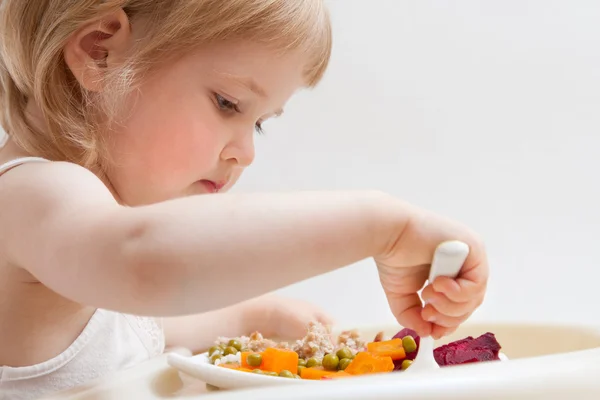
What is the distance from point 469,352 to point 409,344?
6cm

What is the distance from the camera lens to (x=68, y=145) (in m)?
0.89

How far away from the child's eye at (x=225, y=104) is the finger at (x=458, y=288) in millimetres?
341

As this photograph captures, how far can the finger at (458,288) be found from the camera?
2.23 ft

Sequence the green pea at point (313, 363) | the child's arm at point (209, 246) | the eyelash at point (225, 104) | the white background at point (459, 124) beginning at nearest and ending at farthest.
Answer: the child's arm at point (209, 246), the green pea at point (313, 363), the eyelash at point (225, 104), the white background at point (459, 124)

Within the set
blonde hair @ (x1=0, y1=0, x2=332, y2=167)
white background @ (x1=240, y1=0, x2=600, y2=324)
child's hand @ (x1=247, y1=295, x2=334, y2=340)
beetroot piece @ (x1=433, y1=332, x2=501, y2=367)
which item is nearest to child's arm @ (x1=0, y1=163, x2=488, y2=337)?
beetroot piece @ (x1=433, y1=332, x2=501, y2=367)

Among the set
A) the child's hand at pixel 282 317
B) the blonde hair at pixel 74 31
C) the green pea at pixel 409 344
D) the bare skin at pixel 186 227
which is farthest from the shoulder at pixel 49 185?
the child's hand at pixel 282 317

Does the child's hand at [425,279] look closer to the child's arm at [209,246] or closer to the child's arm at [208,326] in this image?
the child's arm at [209,246]

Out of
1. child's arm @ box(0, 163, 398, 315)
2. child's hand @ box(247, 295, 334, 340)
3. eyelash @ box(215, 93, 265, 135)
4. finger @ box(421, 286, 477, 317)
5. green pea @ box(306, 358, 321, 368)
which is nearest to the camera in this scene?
child's arm @ box(0, 163, 398, 315)

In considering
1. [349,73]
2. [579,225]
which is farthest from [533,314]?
[349,73]

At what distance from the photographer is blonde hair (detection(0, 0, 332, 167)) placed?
0.89m

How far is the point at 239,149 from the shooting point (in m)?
0.96

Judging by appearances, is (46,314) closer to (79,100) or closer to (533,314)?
(79,100)

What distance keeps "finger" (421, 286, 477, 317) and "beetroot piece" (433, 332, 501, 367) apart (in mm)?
78

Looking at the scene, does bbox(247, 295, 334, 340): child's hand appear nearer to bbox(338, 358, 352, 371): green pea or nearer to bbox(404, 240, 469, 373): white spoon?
bbox(338, 358, 352, 371): green pea
